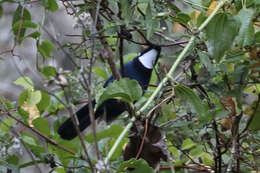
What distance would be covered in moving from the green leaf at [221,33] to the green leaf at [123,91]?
0.19m

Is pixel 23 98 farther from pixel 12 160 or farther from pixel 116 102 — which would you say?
→ pixel 116 102

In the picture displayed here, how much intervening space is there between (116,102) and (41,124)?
70 centimetres

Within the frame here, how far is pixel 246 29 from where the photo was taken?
860mm

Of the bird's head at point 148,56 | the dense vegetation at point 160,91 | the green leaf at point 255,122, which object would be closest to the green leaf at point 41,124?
the dense vegetation at point 160,91

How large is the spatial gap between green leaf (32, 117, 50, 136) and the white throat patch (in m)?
0.85

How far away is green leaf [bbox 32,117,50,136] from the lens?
118 centimetres

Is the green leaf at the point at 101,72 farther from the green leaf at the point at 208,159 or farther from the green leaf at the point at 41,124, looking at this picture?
the green leaf at the point at 208,159

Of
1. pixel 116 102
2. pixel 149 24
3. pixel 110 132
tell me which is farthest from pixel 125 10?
pixel 116 102

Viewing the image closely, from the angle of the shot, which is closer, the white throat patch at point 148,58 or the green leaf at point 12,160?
the green leaf at point 12,160

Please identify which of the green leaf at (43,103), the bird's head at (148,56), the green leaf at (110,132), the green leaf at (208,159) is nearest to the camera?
the green leaf at (110,132)

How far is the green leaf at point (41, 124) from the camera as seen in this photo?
3.86 feet

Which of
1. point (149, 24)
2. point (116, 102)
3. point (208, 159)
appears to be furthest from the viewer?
point (116, 102)

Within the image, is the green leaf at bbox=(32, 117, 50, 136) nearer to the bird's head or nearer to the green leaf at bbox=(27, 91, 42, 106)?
the green leaf at bbox=(27, 91, 42, 106)

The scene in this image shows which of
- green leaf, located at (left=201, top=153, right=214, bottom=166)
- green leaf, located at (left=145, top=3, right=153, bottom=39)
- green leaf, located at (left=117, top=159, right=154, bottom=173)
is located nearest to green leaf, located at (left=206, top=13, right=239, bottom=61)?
green leaf, located at (left=145, top=3, right=153, bottom=39)
